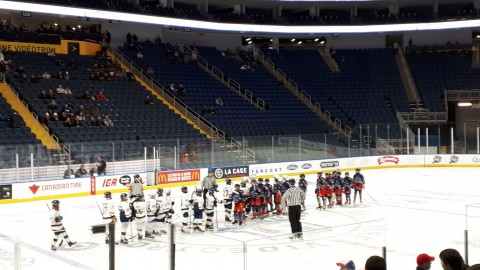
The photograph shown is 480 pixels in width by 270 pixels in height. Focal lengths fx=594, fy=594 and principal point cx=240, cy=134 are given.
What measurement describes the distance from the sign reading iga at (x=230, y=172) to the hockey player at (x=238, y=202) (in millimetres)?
9692

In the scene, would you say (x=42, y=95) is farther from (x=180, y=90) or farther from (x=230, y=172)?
(x=230, y=172)

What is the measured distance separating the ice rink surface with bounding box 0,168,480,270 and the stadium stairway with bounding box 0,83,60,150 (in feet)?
12.3

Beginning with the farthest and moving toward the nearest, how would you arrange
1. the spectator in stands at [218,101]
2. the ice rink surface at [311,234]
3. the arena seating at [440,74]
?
the arena seating at [440,74] → the spectator in stands at [218,101] → the ice rink surface at [311,234]

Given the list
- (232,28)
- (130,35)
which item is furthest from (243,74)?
(130,35)

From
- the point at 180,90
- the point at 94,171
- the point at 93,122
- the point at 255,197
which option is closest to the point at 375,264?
the point at 255,197

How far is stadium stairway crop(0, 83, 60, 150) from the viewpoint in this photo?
22.5 meters

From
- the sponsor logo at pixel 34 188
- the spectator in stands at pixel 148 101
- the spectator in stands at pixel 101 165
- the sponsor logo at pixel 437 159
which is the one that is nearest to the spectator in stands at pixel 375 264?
the sponsor logo at pixel 34 188

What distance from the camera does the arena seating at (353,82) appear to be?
115 ft

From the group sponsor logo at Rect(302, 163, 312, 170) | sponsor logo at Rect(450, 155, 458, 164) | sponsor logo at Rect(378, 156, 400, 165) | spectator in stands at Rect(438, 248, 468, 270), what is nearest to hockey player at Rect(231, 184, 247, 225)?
spectator in stands at Rect(438, 248, 468, 270)

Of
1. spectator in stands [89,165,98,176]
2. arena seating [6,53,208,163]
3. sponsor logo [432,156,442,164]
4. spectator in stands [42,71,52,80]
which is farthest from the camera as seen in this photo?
sponsor logo [432,156,442,164]

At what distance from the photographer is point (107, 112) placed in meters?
26.2

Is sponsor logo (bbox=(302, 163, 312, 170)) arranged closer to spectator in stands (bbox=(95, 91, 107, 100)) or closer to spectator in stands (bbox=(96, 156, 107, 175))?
spectator in stands (bbox=(95, 91, 107, 100))

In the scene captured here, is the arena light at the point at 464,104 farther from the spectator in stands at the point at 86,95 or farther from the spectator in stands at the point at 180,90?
the spectator in stands at the point at 86,95

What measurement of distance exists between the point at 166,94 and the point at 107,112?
489 centimetres
